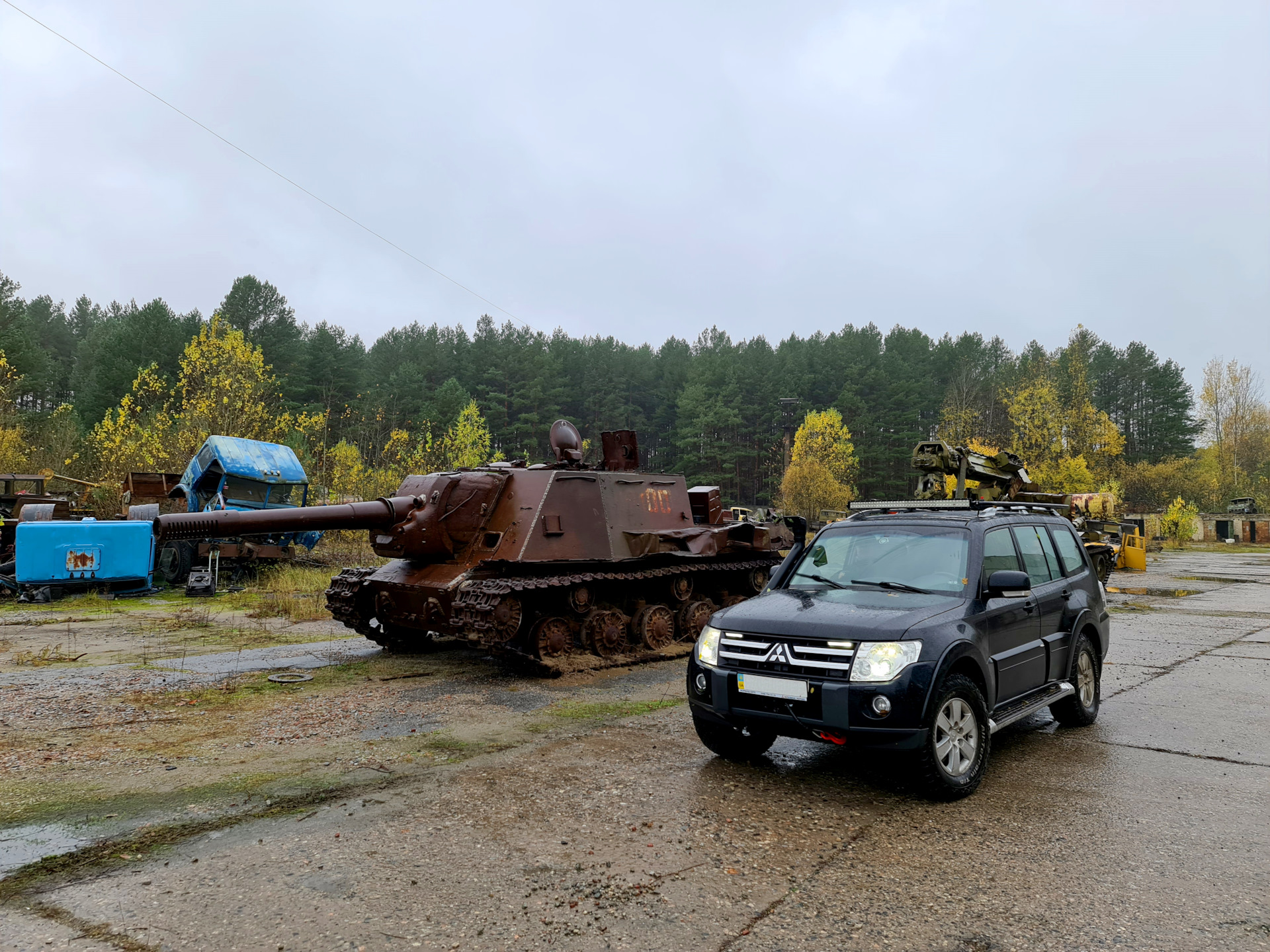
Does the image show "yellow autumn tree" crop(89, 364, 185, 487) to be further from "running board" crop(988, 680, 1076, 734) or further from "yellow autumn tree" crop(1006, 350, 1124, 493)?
"yellow autumn tree" crop(1006, 350, 1124, 493)

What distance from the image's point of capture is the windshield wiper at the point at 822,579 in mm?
5915

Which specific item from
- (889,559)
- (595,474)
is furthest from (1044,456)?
(889,559)

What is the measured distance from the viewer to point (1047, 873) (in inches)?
158

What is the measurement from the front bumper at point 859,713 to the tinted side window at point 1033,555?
201cm

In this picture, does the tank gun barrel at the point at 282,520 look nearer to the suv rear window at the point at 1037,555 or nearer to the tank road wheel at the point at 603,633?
the tank road wheel at the point at 603,633

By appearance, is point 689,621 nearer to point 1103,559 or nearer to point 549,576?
point 549,576

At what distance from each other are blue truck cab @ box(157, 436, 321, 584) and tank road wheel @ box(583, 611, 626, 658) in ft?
33.9

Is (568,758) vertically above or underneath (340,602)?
underneath

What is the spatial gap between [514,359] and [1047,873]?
169 ft

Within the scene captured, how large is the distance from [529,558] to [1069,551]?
17.3ft

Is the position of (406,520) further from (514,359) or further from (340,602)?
(514,359)

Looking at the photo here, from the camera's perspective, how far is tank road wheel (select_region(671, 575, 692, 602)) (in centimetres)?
1098

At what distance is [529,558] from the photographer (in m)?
9.34

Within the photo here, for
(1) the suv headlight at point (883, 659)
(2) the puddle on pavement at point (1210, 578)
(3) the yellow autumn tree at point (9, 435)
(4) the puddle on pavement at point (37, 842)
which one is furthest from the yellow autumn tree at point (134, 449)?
(2) the puddle on pavement at point (1210, 578)
